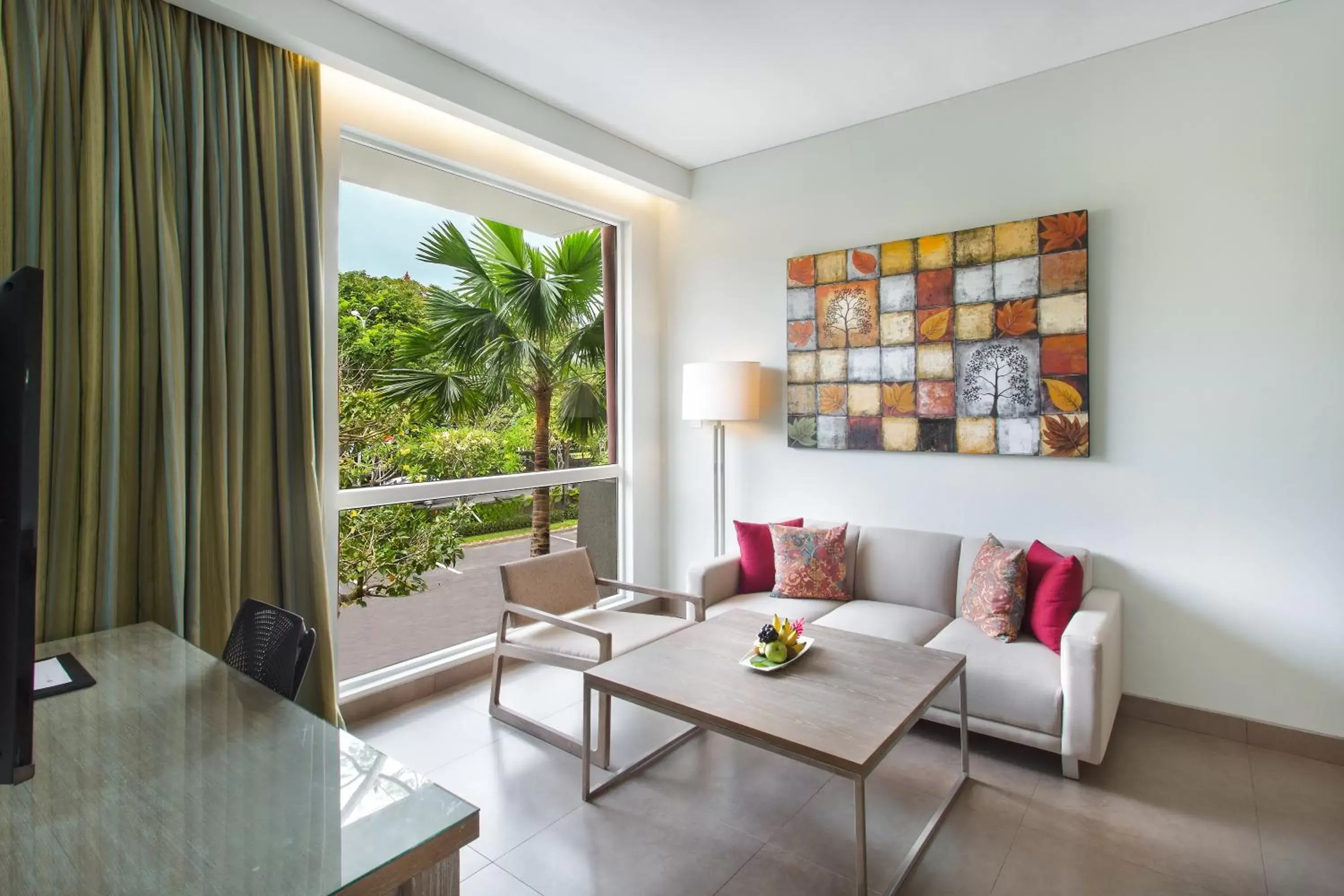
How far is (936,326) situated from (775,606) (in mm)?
1650

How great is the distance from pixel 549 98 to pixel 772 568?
2.73 meters

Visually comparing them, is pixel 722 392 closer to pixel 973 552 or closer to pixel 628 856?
pixel 973 552

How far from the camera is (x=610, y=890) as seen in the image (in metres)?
1.96

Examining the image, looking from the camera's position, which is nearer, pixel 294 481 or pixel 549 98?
pixel 294 481

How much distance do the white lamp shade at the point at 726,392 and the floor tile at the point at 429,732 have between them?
1976 millimetres

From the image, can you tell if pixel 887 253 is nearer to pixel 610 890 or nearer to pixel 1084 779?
pixel 1084 779

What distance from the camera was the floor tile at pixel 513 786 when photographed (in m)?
2.26

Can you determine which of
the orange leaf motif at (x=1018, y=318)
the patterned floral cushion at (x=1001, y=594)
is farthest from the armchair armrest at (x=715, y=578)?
the orange leaf motif at (x=1018, y=318)

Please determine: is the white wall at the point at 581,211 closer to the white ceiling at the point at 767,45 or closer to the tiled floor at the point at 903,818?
the white ceiling at the point at 767,45

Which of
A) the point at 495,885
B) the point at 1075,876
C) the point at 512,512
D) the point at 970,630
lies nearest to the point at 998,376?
the point at 970,630

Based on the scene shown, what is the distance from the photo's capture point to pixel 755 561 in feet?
12.4

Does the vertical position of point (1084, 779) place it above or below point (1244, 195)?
below

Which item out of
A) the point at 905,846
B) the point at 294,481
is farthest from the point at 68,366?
the point at 905,846

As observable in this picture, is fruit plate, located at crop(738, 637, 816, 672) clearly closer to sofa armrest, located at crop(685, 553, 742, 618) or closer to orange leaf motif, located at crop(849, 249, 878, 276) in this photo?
sofa armrest, located at crop(685, 553, 742, 618)
